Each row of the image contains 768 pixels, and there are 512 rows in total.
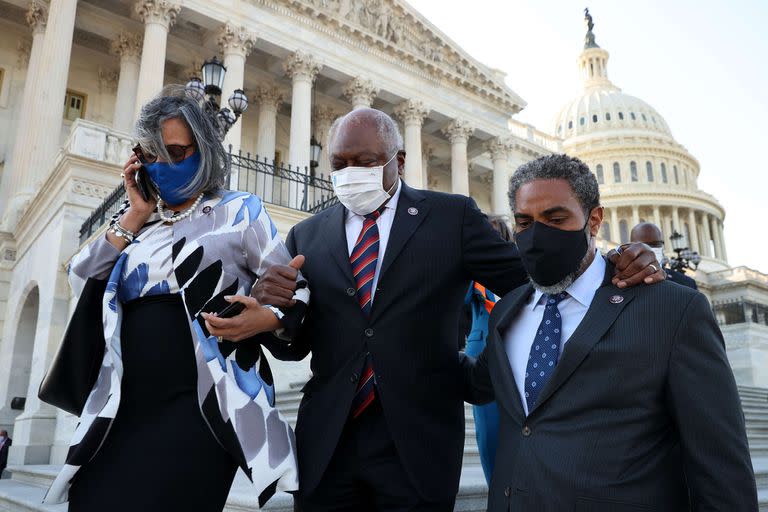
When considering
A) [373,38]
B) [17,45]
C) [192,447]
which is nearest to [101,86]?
[17,45]

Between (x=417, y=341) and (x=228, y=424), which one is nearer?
(x=228, y=424)

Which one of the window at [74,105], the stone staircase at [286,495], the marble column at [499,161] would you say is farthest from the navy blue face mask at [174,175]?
the marble column at [499,161]

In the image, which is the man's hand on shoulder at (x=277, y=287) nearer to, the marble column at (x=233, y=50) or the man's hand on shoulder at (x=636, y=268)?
the man's hand on shoulder at (x=636, y=268)

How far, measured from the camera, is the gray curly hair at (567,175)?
2516 mm

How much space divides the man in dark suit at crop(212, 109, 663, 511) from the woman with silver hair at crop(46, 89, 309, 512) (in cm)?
16

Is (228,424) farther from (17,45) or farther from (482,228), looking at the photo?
(17,45)

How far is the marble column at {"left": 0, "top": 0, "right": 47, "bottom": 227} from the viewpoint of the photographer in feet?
61.4

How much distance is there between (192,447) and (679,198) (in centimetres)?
8445

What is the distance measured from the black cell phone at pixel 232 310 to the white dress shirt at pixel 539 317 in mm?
1077

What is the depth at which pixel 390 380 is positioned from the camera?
2428 mm

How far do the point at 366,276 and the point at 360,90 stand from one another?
26.6m

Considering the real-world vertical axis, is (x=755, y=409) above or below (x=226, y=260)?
below

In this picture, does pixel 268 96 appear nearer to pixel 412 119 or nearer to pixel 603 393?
pixel 412 119

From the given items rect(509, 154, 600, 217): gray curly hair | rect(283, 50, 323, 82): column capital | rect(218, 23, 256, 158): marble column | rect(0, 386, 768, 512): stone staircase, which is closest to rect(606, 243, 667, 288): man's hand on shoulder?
rect(509, 154, 600, 217): gray curly hair
